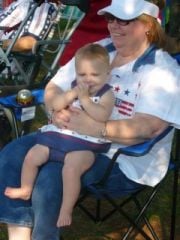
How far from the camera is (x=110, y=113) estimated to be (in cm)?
316

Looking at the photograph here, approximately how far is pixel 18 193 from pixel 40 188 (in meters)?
0.10

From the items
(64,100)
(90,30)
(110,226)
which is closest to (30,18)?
(90,30)

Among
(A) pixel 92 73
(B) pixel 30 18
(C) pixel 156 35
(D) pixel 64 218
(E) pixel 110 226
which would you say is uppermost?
(C) pixel 156 35

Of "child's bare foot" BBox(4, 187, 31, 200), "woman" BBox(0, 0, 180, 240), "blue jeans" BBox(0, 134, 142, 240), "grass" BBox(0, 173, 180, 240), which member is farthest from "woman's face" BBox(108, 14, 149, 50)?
"grass" BBox(0, 173, 180, 240)

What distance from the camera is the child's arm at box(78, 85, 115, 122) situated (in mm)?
3086

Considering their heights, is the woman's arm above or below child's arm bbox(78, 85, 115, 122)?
below

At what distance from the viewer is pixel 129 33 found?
3207 mm

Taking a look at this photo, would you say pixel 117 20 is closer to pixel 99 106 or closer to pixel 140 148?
pixel 99 106

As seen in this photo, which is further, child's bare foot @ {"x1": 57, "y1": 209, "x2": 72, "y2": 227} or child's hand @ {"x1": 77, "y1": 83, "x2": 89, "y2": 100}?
child's hand @ {"x1": 77, "y1": 83, "x2": 89, "y2": 100}

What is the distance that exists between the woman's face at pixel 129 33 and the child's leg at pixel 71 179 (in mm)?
556

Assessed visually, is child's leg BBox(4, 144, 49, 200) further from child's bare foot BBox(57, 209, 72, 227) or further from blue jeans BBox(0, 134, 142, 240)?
child's bare foot BBox(57, 209, 72, 227)

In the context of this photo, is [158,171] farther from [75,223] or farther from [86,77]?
[75,223]

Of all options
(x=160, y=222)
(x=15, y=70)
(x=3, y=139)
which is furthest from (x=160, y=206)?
(x=15, y=70)

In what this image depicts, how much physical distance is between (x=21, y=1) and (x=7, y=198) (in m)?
3.06
